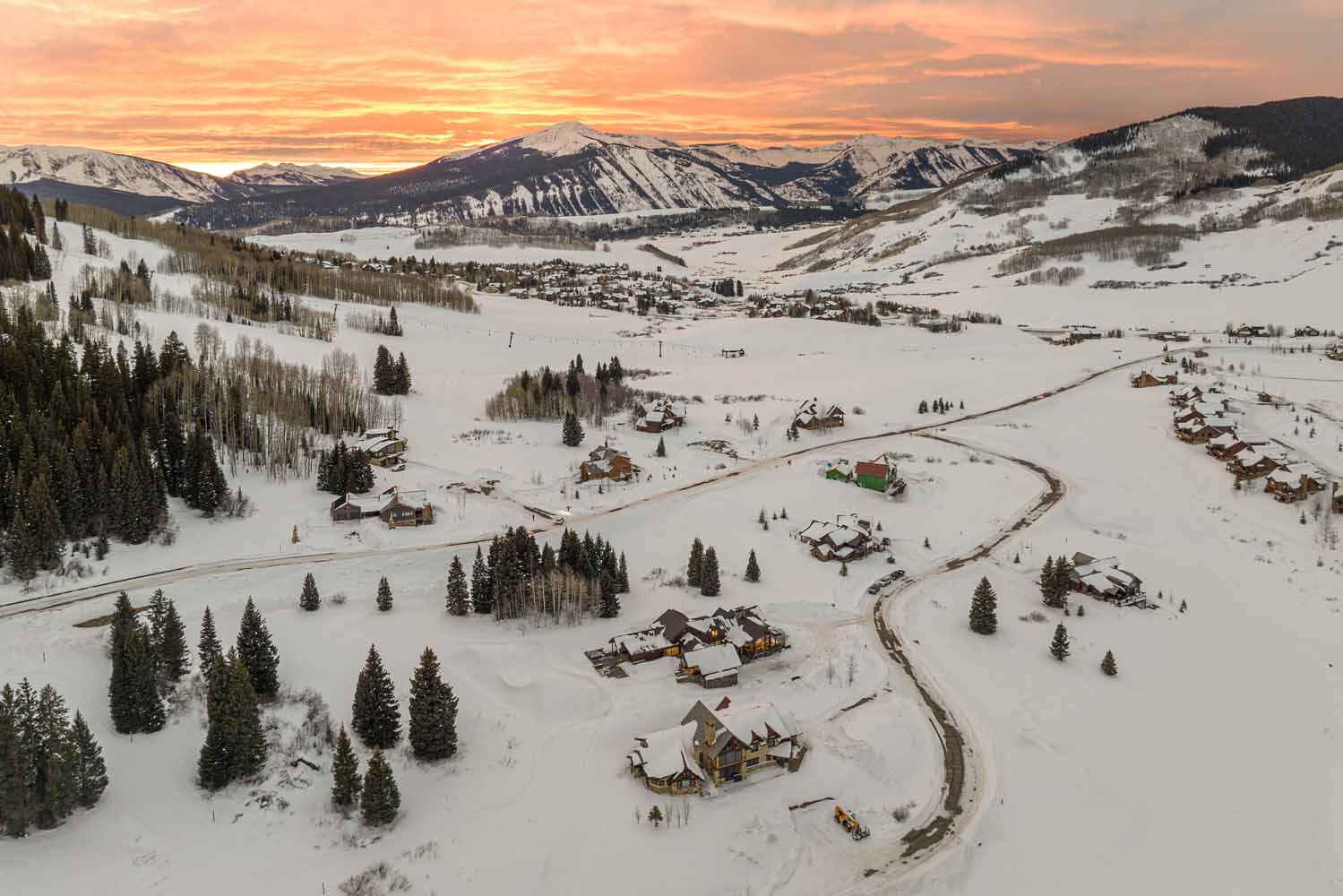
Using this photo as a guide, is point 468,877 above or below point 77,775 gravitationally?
below

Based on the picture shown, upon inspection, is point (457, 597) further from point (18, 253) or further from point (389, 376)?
point (18, 253)

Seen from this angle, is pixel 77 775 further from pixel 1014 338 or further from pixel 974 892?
pixel 1014 338

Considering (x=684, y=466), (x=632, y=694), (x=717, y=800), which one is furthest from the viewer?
(x=684, y=466)

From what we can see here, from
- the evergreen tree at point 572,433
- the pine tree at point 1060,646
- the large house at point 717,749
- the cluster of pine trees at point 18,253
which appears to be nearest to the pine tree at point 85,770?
the large house at point 717,749

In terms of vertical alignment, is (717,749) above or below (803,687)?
above

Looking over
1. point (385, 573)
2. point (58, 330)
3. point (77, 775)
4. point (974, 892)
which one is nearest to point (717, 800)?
point (974, 892)

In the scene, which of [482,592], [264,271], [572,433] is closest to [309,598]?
[482,592]

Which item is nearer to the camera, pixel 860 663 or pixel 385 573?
pixel 860 663

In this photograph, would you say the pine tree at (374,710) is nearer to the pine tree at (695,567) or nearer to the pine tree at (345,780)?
the pine tree at (345,780)
